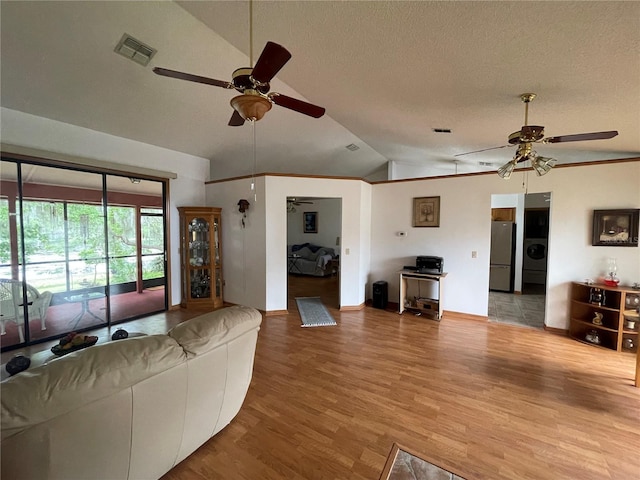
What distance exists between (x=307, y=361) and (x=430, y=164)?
5775 mm

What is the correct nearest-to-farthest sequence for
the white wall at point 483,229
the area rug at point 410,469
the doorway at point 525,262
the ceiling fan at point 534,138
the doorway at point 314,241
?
1. the area rug at point 410,469
2. the ceiling fan at point 534,138
3. the white wall at point 483,229
4. the doorway at point 525,262
5. the doorway at point 314,241

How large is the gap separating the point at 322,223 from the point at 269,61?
24.5 feet

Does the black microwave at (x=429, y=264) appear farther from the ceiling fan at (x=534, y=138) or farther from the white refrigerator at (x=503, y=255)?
the white refrigerator at (x=503, y=255)

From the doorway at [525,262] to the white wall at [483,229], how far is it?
621mm

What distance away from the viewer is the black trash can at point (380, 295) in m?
5.01

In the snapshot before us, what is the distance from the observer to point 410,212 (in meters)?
4.96

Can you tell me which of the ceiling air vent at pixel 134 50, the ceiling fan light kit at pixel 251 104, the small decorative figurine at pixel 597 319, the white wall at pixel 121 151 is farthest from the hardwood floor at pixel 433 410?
the ceiling air vent at pixel 134 50

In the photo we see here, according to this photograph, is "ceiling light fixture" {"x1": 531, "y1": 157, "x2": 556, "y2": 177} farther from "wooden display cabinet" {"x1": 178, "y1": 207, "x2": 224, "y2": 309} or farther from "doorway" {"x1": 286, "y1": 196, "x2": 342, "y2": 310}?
"doorway" {"x1": 286, "y1": 196, "x2": 342, "y2": 310}

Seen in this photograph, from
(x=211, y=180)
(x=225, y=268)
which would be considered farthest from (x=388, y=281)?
(x=211, y=180)

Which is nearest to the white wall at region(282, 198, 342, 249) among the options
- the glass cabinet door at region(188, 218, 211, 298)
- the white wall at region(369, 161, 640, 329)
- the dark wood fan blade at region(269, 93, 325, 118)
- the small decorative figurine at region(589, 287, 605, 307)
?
the white wall at region(369, 161, 640, 329)

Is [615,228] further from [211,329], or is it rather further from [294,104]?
[211,329]

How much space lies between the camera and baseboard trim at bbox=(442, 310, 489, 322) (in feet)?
14.4

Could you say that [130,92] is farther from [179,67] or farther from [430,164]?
[430,164]

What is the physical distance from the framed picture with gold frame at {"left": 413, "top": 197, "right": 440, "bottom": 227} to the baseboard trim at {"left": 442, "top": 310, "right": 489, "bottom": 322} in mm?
1537
